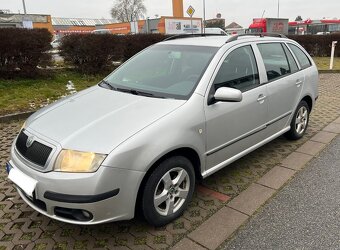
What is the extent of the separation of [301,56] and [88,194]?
4.05 meters

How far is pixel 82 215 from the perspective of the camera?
2.45m

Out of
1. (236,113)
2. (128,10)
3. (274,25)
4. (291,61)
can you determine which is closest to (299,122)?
(291,61)

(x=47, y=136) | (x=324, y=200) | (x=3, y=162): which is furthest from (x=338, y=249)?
(x=3, y=162)

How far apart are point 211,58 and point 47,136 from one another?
1.80 metres

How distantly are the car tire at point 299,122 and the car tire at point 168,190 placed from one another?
2.45 meters

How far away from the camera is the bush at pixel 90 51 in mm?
9734

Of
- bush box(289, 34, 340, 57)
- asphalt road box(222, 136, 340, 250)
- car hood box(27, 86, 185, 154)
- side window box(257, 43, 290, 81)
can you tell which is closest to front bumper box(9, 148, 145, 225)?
car hood box(27, 86, 185, 154)

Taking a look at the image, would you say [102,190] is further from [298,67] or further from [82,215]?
[298,67]

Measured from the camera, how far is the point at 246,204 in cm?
326

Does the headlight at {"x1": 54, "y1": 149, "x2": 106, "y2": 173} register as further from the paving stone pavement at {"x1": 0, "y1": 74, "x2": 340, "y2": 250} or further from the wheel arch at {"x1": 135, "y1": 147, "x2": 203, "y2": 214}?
the paving stone pavement at {"x1": 0, "y1": 74, "x2": 340, "y2": 250}

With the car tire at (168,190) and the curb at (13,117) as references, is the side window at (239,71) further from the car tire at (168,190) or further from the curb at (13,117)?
the curb at (13,117)

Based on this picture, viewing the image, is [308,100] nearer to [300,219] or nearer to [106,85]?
[300,219]

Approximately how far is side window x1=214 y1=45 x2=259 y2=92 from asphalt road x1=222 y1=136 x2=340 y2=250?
1261mm

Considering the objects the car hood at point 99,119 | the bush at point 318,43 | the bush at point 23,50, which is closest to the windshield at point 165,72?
the car hood at point 99,119
